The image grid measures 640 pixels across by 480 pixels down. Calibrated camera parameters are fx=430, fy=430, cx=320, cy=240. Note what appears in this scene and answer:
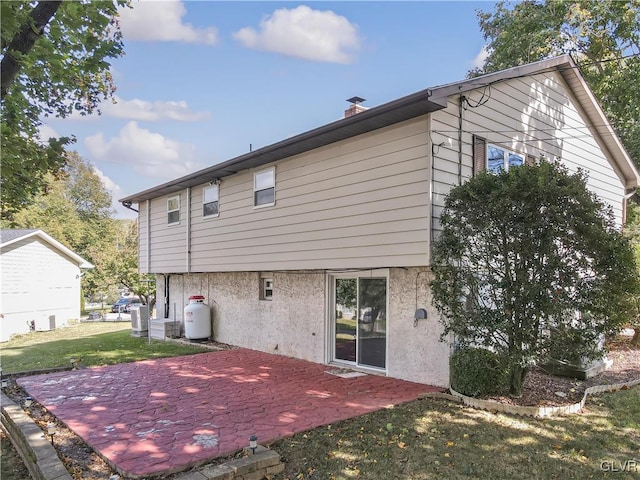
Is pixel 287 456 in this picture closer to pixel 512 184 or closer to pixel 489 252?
pixel 489 252

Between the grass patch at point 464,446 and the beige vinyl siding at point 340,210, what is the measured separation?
2633mm

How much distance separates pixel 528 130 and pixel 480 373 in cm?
595

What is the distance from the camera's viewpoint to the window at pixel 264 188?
10641 millimetres

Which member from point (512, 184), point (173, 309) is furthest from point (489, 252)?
point (173, 309)

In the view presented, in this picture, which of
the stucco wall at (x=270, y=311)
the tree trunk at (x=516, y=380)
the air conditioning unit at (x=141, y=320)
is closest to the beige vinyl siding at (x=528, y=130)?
the tree trunk at (x=516, y=380)

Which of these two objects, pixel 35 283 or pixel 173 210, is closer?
pixel 173 210

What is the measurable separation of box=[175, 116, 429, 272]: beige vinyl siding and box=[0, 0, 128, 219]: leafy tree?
15.2 ft

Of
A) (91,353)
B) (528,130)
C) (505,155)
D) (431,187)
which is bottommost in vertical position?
(91,353)

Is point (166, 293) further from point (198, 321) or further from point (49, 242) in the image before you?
point (49, 242)

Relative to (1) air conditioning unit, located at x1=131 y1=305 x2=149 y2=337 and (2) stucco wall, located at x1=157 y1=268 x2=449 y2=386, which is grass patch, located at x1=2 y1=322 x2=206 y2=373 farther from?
(2) stucco wall, located at x1=157 y1=268 x2=449 y2=386

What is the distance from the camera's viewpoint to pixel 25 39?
379 cm

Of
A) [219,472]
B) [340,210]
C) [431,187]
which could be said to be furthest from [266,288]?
[219,472]

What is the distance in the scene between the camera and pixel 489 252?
6.34 metres

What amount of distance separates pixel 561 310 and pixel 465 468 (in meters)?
2.80
